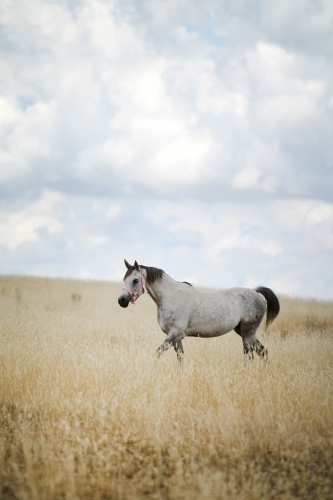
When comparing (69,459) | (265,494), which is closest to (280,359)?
(265,494)

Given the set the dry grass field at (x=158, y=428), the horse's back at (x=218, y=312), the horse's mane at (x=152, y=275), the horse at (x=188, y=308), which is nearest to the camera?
the dry grass field at (x=158, y=428)

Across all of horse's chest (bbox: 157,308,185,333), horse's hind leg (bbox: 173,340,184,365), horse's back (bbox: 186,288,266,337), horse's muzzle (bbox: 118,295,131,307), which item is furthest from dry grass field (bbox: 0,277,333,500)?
horse's muzzle (bbox: 118,295,131,307)

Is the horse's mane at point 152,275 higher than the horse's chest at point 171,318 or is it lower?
higher

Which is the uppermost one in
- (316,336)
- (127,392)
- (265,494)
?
(316,336)

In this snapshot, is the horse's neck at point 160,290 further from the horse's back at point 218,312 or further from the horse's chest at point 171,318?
the horse's back at point 218,312

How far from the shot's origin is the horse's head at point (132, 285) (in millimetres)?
7571

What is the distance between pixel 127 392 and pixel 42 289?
63.7 feet

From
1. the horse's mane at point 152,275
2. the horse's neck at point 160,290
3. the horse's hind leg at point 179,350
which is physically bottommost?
the horse's hind leg at point 179,350

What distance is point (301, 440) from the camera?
5020mm

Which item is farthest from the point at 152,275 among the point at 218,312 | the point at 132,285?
the point at 218,312

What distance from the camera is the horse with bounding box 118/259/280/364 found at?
7.71m

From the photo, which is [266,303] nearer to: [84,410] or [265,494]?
[84,410]

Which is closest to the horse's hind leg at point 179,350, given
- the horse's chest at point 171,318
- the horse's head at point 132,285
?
the horse's chest at point 171,318

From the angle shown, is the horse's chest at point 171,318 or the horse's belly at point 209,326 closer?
the horse's chest at point 171,318
